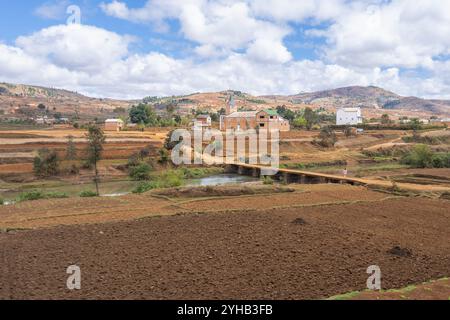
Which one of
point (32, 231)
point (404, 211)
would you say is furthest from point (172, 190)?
→ point (404, 211)

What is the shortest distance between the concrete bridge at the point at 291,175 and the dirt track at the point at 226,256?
13636 mm

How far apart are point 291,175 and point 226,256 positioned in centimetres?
2708

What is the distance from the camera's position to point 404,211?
19953 millimetres

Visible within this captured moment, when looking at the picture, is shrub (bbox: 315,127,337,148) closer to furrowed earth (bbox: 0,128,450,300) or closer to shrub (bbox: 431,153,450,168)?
shrub (bbox: 431,153,450,168)

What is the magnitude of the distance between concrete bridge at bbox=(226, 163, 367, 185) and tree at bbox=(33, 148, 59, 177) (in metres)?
18.0

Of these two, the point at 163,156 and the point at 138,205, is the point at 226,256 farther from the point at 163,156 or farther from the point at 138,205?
the point at 163,156

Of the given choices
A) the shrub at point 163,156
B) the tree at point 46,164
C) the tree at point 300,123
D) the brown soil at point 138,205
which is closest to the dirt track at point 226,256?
the brown soil at point 138,205

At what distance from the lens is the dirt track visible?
9.63 metres

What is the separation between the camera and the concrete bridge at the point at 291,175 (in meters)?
32.4

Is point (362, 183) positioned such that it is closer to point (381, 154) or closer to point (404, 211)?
point (404, 211)

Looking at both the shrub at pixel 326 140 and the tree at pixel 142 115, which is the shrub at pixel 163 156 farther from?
the tree at pixel 142 115

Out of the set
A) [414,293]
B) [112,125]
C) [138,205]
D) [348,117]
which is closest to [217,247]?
[414,293]

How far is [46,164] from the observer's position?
39.0 m
